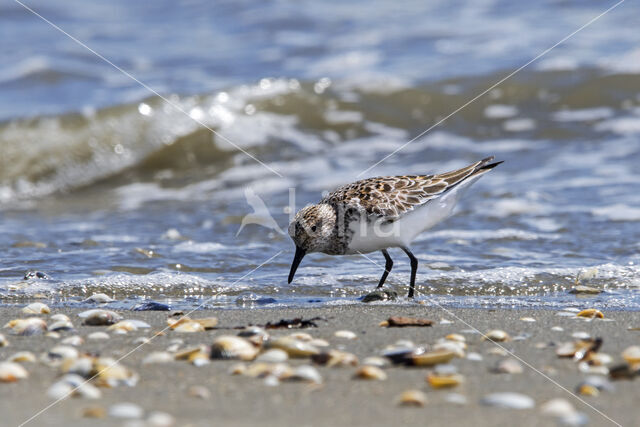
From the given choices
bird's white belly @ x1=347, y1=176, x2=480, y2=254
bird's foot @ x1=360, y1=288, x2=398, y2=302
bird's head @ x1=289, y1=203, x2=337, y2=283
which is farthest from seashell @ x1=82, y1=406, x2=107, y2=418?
bird's white belly @ x1=347, y1=176, x2=480, y2=254


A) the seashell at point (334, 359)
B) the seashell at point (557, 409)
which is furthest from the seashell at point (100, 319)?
the seashell at point (557, 409)

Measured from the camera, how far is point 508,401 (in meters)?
3.31

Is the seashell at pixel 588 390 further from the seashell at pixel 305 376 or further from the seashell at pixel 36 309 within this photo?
the seashell at pixel 36 309

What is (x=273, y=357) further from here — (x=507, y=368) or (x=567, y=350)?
(x=567, y=350)

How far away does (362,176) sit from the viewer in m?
10.8

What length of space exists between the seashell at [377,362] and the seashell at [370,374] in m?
0.16

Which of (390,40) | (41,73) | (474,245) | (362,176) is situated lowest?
(474,245)

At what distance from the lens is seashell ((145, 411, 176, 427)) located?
3.02 m

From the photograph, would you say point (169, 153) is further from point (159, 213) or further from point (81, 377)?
point (81, 377)

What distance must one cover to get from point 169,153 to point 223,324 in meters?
8.15

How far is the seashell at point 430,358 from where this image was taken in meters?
3.91

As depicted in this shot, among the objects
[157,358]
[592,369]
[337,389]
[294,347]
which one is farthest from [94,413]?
[592,369]

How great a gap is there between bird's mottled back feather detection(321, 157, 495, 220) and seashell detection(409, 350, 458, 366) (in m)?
2.32

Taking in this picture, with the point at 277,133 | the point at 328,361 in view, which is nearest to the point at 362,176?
the point at 277,133
